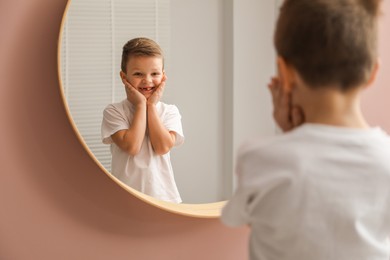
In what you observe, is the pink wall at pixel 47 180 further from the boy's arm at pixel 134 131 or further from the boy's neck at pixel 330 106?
the boy's neck at pixel 330 106

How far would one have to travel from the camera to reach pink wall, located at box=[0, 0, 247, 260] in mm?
935

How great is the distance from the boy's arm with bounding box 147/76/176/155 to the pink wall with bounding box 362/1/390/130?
1.48ft

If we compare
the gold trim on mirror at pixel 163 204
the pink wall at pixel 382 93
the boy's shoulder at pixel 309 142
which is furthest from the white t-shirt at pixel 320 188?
the pink wall at pixel 382 93

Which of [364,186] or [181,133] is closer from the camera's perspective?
[364,186]

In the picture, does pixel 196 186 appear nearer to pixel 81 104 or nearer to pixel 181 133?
pixel 181 133

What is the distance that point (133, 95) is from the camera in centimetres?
101

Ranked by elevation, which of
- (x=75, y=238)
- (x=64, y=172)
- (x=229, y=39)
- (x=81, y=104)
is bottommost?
(x=75, y=238)

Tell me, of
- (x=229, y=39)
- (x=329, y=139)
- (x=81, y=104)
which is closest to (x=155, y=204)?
(x=81, y=104)

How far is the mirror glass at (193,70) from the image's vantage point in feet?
3.13

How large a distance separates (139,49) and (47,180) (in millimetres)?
257

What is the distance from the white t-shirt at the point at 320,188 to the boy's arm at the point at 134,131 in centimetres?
35

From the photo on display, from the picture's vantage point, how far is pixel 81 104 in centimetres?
96

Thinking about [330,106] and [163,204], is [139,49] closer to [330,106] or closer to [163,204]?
[163,204]

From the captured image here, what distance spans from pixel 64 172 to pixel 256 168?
1.35 feet
